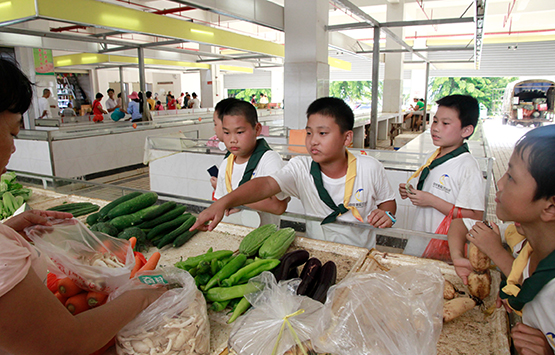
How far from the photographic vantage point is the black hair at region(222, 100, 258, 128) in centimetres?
242

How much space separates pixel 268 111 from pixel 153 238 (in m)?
14.2

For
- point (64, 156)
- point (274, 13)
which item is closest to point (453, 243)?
point (64, 156)

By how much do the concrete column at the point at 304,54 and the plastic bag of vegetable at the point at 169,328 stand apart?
7293 mm

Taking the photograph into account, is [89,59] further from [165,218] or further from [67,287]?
[67,287]

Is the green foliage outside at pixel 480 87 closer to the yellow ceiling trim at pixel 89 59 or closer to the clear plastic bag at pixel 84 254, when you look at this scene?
the yellow ceiling trim at pixel 89 59

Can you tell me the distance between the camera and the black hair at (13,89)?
0.86 metres

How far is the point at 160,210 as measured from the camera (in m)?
2.15

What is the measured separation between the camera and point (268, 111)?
1576cm

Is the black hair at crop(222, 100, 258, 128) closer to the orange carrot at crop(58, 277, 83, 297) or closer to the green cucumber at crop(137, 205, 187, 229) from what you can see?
the green cucumber at crop(137, 205, 187, 229)

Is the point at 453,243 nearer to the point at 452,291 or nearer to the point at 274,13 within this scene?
the point at 452,291

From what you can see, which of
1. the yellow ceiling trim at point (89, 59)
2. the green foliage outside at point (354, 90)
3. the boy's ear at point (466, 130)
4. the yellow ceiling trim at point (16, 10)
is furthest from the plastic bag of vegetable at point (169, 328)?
the green foliage outside at point (354, 90)

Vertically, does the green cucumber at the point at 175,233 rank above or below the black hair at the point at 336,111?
below

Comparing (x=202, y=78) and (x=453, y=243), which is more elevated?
(x=202, y=78)

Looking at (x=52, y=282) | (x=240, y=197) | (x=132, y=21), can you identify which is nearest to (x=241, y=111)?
(x=240, y=197)
